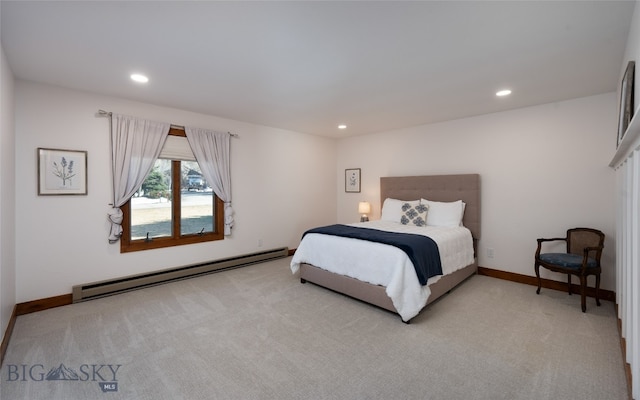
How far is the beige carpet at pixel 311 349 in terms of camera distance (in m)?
1.83

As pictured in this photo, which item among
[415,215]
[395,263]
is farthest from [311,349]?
[415,215]

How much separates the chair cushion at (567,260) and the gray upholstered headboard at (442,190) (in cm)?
104

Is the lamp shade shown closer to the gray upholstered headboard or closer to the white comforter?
the gray upholstered headboard

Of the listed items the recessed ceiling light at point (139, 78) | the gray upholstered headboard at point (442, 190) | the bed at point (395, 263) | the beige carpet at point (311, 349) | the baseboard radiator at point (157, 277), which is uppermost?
the recessed ceiling light at point (139, 78)

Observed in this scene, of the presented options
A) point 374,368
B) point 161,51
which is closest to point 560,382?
point 374,368

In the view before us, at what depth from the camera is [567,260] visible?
3078mm

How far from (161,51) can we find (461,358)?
348 cm

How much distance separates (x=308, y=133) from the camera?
5.74 meters

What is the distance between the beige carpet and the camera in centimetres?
183

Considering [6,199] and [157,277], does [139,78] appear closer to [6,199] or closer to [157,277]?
[6,199]

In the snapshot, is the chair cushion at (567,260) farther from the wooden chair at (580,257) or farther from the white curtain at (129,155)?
the white curtain at (129,155)

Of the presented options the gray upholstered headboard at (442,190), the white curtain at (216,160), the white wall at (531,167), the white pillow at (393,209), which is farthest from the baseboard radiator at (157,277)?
the white wall at (531,167)

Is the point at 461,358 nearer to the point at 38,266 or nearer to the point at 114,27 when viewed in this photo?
the point at 114,27

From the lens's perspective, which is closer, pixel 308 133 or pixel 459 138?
pixel 459 138
